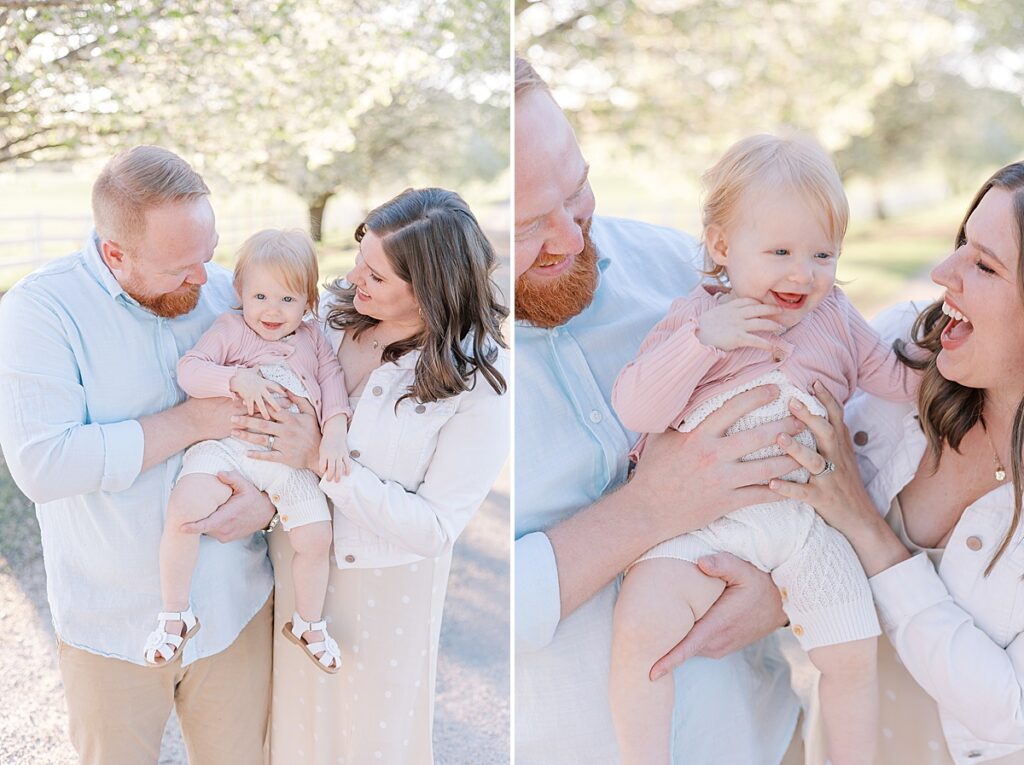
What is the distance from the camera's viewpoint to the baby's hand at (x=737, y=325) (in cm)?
183

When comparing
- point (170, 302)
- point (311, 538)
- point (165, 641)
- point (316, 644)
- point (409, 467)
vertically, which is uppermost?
point (170, 302)

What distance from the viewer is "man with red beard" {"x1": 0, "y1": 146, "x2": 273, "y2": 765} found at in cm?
183

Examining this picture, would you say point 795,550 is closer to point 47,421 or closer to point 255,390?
point 255,390

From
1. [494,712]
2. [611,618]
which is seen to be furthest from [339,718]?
[494,712]

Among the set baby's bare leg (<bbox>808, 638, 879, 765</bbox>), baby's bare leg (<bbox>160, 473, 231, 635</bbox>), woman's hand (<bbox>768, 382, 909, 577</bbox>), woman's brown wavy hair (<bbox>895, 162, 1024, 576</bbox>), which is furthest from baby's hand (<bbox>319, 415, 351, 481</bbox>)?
woman's brown wavy hair (<bbox>895, 162, 1024, 576</bbox>)

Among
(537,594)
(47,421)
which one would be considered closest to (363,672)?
(537,594)

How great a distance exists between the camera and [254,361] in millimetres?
1943

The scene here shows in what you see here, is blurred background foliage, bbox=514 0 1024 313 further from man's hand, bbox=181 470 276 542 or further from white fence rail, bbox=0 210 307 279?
→ man's hand, bbox=181 470 276 542

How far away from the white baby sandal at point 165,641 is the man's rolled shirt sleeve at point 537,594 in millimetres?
658

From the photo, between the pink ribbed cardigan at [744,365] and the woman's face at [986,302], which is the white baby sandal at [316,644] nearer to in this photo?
the pink ribbed cardigan at [744,365]

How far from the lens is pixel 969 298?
1776 mm

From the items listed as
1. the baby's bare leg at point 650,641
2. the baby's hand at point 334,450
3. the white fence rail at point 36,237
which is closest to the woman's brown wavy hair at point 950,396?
the baby's bare leg at point 650,641

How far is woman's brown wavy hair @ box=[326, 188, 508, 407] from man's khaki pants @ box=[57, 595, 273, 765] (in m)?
0.66

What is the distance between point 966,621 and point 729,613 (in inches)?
16.5
